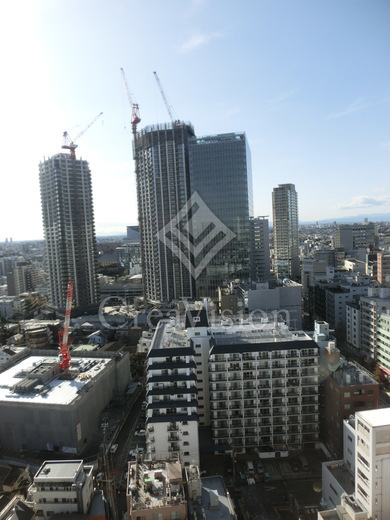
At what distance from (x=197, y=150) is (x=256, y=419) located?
27689 mm

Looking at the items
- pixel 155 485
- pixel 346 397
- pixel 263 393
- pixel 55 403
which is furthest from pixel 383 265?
pixel 155 485

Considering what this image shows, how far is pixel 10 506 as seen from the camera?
1095 cm

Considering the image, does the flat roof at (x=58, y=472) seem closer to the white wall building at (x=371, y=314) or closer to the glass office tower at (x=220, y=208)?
the white wall building at (x=371, y=314)

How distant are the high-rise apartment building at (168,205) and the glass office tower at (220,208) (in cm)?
152

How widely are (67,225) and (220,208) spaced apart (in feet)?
55.7

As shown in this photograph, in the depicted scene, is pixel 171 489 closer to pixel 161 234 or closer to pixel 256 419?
pixel 256 419

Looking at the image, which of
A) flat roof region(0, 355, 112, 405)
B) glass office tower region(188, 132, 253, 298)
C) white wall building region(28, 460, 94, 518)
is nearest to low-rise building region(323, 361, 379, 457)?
white wall building region(28, 460, 94, 518)

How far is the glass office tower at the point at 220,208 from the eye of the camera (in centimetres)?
3656

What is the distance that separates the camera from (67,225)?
42.0 metres

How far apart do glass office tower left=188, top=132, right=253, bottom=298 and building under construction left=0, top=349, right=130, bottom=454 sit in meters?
19.1

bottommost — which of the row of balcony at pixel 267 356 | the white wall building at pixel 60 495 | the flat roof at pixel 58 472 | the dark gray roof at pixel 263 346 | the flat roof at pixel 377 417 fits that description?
the white wall building at pixel 60 495

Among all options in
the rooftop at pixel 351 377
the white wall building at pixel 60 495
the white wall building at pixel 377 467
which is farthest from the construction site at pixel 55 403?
the white wall building at pixel 377 467

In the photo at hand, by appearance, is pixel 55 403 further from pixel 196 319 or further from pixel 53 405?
pixel 196 319

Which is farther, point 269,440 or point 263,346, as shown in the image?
point 269,440
